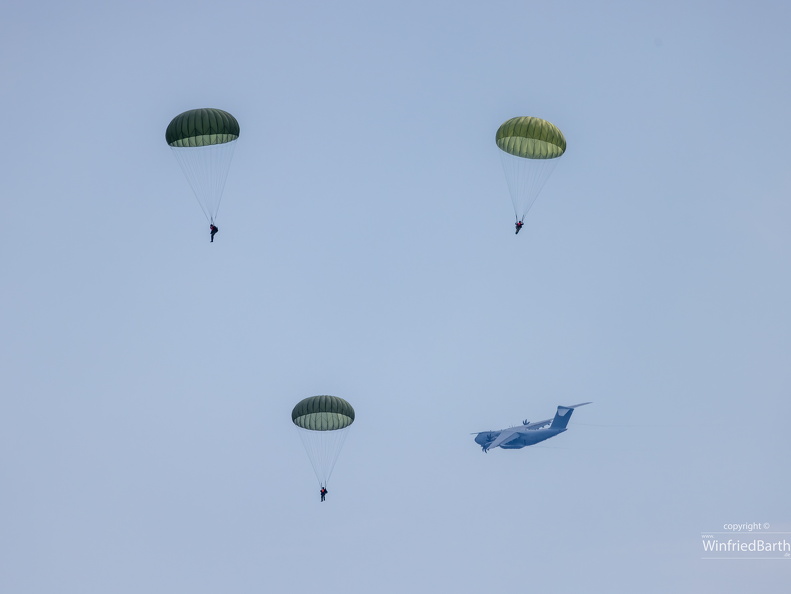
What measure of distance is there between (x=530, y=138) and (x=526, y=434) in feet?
88.8

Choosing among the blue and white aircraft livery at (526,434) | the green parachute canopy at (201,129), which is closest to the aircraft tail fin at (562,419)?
the blue and white aircraft livery at (526,434)

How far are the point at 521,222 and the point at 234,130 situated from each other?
654 inches

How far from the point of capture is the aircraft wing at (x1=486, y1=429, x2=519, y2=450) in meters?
91.2

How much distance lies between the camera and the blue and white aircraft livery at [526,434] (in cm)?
9075

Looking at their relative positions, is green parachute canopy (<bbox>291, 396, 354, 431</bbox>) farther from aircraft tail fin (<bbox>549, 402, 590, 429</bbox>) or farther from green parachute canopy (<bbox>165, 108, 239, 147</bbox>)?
aircraft tail fin (<bbox>549, 402, 590, 429</bbox>)

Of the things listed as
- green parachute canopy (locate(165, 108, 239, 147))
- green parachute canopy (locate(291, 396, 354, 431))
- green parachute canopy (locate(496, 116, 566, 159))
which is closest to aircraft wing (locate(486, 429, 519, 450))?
green parachute canopy (locate(291, 396, 354, 431))

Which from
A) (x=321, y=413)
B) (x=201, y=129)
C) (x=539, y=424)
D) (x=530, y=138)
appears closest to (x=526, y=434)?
(x=539, y=424)

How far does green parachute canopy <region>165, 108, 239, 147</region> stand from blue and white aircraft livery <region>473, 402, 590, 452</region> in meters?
31.9

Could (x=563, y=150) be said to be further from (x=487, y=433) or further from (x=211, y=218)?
(x=487, y=433)

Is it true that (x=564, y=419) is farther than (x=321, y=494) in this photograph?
Yes

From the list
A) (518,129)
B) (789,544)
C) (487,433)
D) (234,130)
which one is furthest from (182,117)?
(789,544)

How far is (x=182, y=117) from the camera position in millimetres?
70875

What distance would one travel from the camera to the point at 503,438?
92062mm

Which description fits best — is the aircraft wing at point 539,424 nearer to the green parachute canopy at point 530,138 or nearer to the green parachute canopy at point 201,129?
the green parachute canopy at point 530,138
